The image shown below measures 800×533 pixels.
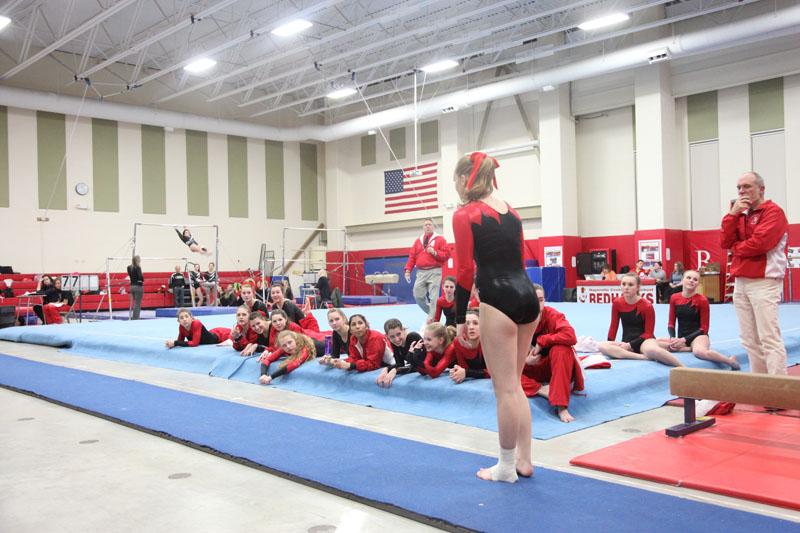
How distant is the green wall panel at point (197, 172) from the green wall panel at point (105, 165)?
2.20m

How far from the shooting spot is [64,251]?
1841 cm

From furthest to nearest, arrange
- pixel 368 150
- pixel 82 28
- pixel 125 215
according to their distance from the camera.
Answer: pixel 368 150 < pixel 125 215 < pixel 82 28

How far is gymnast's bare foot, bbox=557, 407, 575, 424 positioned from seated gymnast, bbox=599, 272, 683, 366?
1.58 metres

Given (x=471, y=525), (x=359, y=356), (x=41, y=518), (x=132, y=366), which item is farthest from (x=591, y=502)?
(x=132, y=366)

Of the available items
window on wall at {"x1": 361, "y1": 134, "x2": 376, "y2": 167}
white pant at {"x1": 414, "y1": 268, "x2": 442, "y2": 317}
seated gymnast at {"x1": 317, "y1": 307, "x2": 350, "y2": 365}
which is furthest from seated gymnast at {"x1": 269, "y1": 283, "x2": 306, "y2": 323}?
window on wall at {"x1": 361, "y1": 134, "x2": 376, "y2": 167}

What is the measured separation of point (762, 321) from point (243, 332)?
200 inches

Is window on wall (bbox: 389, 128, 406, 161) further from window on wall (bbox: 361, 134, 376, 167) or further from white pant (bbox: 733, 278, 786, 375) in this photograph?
white pant (bbox: 733, 278, 786, 375)

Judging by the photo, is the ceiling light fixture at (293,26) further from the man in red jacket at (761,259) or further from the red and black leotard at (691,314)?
the man in red jacket at (761,259)

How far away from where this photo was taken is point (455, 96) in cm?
1816

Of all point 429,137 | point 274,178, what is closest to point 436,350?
point 429,137

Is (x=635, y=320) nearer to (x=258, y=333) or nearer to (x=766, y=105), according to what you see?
(x=258, y=333)

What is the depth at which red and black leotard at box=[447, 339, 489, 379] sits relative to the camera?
16.8 feet

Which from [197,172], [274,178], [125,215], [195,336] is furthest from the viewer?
[274,178]

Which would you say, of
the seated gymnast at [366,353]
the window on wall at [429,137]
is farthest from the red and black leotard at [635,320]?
the window on wall at [429,137]
